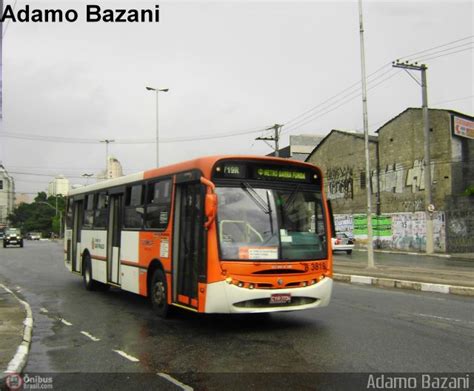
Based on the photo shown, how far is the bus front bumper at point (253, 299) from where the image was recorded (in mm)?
7602

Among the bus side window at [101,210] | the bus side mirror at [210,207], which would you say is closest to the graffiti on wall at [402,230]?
the bus side window at [101,210]

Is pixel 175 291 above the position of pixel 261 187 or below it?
below

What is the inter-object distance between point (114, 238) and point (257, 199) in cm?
501

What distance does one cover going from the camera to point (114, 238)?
11922 millimetres

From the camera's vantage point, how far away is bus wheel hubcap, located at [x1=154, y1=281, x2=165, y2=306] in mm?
9320

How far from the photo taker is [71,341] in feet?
25.2

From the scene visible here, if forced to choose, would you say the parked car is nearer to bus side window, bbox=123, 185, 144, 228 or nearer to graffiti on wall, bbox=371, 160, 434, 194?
graffiti on wall, bbox=371, 160, 434, 194

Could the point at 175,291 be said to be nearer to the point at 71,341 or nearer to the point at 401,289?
the point at 71,341

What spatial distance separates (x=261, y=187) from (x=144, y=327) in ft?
10.1

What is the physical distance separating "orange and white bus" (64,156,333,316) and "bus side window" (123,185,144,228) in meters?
0.39

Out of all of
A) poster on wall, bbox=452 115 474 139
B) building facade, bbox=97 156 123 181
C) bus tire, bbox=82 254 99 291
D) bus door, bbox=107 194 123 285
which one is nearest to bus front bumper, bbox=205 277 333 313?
bus door, bbox=107 194 123 285

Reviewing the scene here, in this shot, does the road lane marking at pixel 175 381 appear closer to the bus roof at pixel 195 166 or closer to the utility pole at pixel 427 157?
the bus roof at pixel 195 166

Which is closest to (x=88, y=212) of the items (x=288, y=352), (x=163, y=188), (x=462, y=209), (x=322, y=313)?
(x=163, y=188)

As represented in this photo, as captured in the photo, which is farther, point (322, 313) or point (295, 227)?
point (322, 313)
